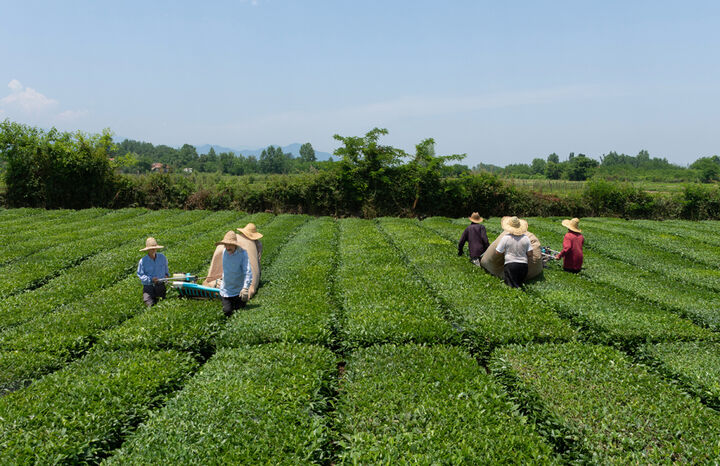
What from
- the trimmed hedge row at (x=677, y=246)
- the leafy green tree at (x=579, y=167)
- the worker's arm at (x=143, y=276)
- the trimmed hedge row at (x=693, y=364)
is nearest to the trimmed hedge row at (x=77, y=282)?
the worker's arm at (x=143, y=276)

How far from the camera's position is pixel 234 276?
919 centimetres

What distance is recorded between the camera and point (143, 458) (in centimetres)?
461

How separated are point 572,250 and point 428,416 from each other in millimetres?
9674

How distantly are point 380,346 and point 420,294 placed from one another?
3.16 metres

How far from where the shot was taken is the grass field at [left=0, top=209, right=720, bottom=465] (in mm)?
4883

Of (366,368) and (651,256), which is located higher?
(651,256)

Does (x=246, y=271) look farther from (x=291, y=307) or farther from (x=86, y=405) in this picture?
(x=86, y=405)

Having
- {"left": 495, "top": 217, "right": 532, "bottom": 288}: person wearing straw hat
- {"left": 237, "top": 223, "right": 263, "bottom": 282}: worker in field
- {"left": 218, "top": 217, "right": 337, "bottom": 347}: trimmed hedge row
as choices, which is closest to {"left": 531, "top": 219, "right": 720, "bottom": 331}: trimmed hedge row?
{"left": 495, "top": 217, "right": 532, "bottom": 288}: person wearing straw hat

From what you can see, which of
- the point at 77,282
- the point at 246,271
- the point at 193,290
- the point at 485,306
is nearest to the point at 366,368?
the point at 485,306

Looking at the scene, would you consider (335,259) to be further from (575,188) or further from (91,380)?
(575,188)

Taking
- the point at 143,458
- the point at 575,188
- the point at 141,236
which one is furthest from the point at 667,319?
the point at 575,188

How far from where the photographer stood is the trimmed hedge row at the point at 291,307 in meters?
7.88

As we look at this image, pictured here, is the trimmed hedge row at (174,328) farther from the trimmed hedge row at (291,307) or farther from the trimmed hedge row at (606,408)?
the trimmed hedge row at (606,408)

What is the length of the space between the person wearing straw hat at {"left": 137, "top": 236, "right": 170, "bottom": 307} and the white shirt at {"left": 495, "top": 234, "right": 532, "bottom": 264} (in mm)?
9220
